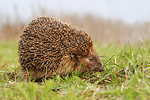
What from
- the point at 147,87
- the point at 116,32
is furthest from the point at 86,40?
the point at 116,32

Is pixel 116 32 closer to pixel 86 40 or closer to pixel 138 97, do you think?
pixel 86 40

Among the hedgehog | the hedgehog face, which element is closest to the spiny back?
the hedgehog

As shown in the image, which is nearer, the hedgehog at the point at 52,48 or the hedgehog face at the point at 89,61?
the hedgehog at the point at 52,48

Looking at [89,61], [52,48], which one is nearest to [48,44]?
[52,48]

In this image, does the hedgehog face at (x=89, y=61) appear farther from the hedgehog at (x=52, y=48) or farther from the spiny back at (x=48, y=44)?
the spiny back at (x=48, y=44)

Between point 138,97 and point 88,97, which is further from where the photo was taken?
point 88,97

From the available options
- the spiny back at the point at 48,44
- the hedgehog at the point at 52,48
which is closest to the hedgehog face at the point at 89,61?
the hedgehog at the point at 52,48

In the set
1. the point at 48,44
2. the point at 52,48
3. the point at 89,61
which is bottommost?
the point at 89,61

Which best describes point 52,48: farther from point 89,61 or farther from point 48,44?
point 89,61
